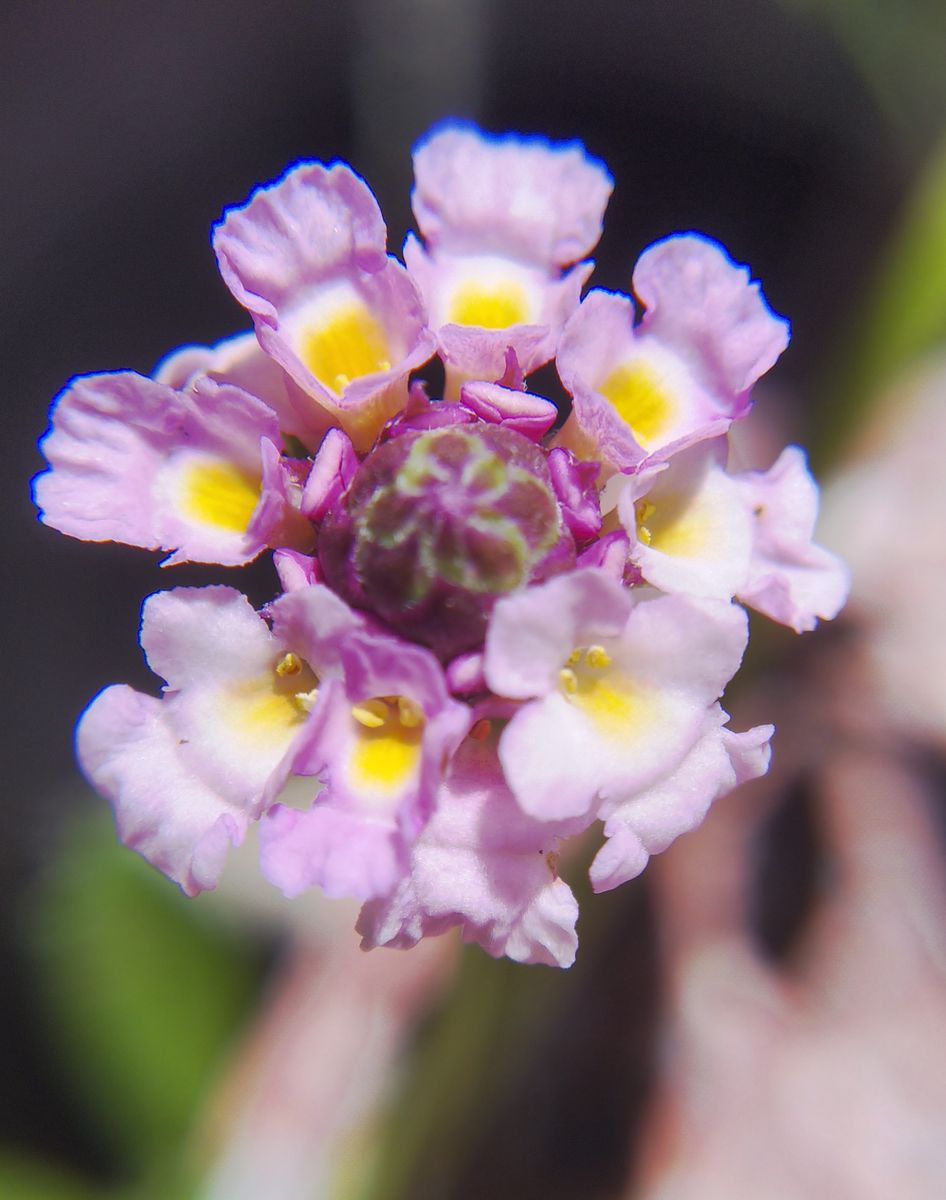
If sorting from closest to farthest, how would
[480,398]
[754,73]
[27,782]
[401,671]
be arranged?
1. [401,671]
2. [480,398]
3. [27,782]
4. [754,73]

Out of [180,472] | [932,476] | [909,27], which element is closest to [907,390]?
[932,476]

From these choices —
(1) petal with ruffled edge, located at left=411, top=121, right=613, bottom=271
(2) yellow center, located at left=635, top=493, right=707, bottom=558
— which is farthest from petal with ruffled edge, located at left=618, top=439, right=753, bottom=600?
(1) petal with ruffled edge, located at left=411, top=121, right=613, bottom=271

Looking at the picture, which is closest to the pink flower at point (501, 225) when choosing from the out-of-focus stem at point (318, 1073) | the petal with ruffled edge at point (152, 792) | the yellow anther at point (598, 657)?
the yellow anther at point (598, 657)

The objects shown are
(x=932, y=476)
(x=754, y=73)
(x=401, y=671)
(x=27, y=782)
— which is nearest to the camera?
(x=401, y=671)

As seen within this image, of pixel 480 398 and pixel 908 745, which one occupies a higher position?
pixel 480 398

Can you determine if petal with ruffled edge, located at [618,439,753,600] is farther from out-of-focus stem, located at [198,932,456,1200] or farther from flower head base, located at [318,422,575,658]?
out-of-focus stem, located at [198,932,456,1200]

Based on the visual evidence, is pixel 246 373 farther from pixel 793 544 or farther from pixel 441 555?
pixel 793 544

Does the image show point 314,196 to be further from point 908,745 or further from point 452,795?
point 908,745
